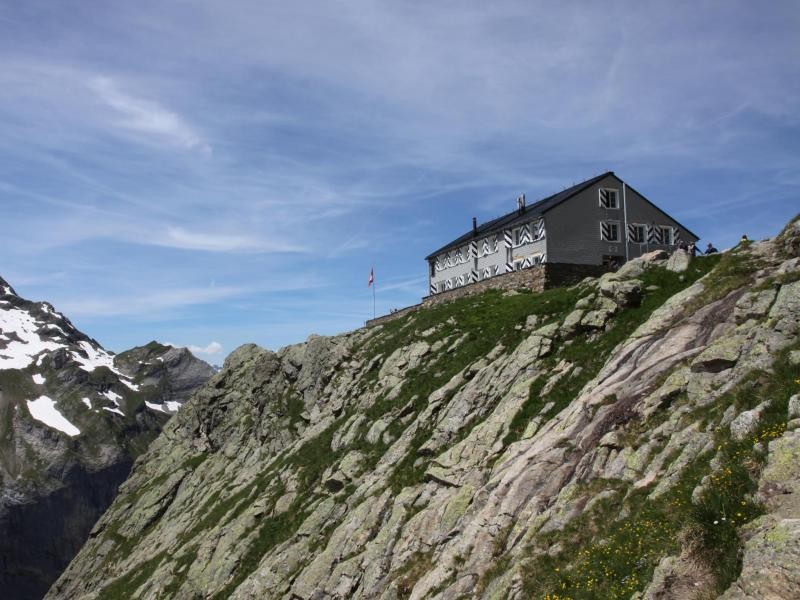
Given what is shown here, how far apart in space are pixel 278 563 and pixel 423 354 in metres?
20.0

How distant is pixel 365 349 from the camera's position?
213 feet

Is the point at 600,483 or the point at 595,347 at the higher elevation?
the point at 595,347

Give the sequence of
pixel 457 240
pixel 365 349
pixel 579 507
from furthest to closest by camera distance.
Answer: pixel 457 240 < pixel 365 349 < pixel 579 507

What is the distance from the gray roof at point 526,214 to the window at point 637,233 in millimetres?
6300

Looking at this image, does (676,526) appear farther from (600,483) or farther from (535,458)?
(535,458)

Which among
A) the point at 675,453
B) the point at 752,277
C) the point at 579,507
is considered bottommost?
the point at 579,507

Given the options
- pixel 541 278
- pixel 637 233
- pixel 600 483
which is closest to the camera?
pixel 600 483

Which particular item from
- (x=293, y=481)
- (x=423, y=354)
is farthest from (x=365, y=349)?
(x=293, y=481)

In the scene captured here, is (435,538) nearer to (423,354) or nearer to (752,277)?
(752,277)

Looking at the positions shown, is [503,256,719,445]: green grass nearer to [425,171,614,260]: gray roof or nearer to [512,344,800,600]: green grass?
[512,344,800,600]: green grass

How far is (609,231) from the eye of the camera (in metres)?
68.3

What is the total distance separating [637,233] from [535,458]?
48.4 metres

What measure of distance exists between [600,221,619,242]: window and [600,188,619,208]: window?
6.46ft

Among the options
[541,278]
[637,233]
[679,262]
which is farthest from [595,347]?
[637,233]
